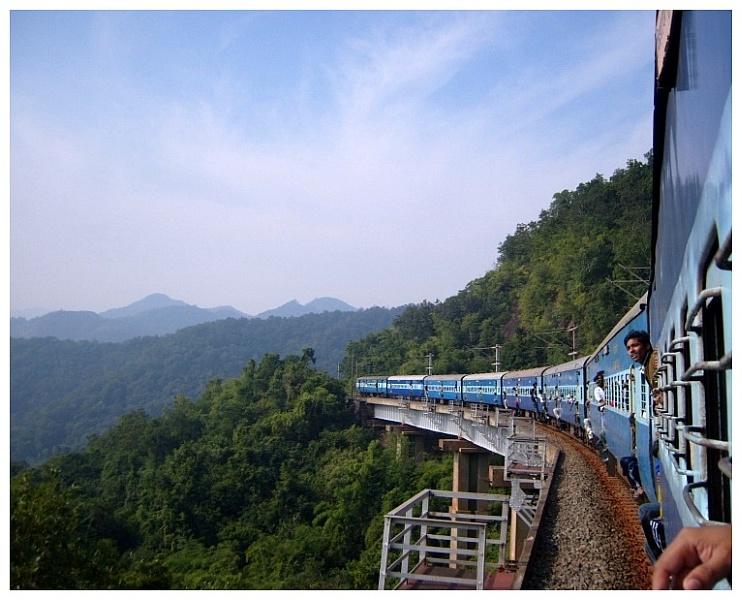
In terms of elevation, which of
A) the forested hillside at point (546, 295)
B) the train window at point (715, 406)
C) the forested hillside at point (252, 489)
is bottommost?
the forested hillside at point (252, 489)

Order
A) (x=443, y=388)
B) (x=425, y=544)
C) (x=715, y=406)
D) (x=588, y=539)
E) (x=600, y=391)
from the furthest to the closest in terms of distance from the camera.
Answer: (x=443, y=388) < (x=600, y=391) < (x=425, y=544) < (x=588, y=539) < (x=715, y=406)

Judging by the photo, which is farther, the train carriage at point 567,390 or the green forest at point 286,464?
the train carriage at point 567,390

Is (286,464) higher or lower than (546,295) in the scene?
lower

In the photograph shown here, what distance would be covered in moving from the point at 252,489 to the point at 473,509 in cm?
1162

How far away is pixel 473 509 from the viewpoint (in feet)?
66.4

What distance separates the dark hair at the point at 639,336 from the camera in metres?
5.56

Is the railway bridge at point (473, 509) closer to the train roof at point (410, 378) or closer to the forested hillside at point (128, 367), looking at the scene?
the train roof at point (410, 378)

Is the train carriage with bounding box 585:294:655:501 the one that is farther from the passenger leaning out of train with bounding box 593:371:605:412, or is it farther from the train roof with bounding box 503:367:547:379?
the train roof with bounding box 503:367:547:379

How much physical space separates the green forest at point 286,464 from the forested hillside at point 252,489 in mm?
81

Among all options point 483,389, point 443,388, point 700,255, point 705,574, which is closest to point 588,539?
point 700,255

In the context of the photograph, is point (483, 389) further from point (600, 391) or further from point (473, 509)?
point (600, 391)

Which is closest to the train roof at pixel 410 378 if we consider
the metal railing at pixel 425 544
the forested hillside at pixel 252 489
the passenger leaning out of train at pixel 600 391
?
the forested hillside at pixel 252 489

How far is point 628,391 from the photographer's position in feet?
21.0

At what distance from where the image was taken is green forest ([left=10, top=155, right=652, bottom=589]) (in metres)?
7.32
